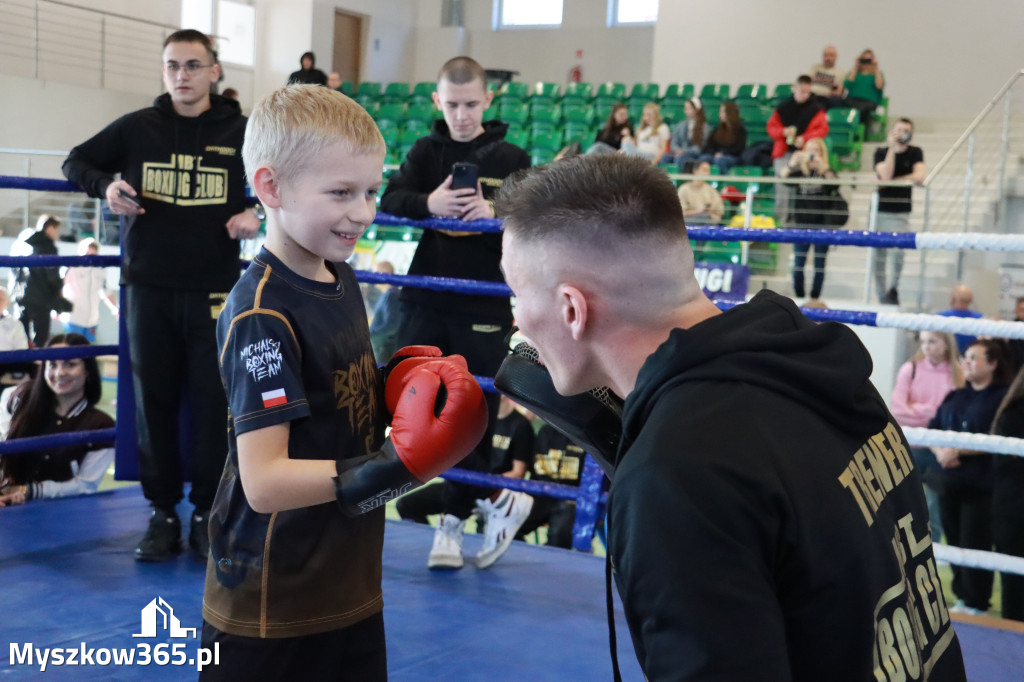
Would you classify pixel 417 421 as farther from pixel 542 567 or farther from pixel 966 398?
pixel 966 398

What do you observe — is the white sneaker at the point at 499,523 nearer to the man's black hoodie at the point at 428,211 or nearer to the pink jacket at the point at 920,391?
the man's black hoodie at the point at 428,211

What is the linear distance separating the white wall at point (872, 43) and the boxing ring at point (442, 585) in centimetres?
1074

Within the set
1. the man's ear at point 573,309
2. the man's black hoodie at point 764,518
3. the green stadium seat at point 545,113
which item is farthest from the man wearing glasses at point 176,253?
the green stadium seat at point 545,113

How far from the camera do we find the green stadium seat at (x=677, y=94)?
12219mm

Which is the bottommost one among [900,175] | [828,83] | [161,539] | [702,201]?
[161,539]

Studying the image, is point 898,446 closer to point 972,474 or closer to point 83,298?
point 972,474

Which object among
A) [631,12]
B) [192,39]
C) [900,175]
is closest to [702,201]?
[900,175]

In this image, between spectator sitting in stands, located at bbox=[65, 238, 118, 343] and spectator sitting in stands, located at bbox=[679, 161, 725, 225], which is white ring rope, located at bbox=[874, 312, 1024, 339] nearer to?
spectator sitting in stands, located at bbox=[679, 161, 725, 225]

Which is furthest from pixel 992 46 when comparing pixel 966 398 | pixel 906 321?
pixel 906 321

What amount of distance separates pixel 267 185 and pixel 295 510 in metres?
0.53

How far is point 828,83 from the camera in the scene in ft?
34.2

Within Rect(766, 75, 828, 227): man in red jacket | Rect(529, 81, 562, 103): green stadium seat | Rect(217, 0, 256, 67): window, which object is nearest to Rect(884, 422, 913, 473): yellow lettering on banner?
Rect(766, 75, 828, 227): man in red jacket

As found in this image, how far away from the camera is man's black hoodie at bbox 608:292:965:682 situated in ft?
2.55

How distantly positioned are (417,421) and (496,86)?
1367 centimetres
